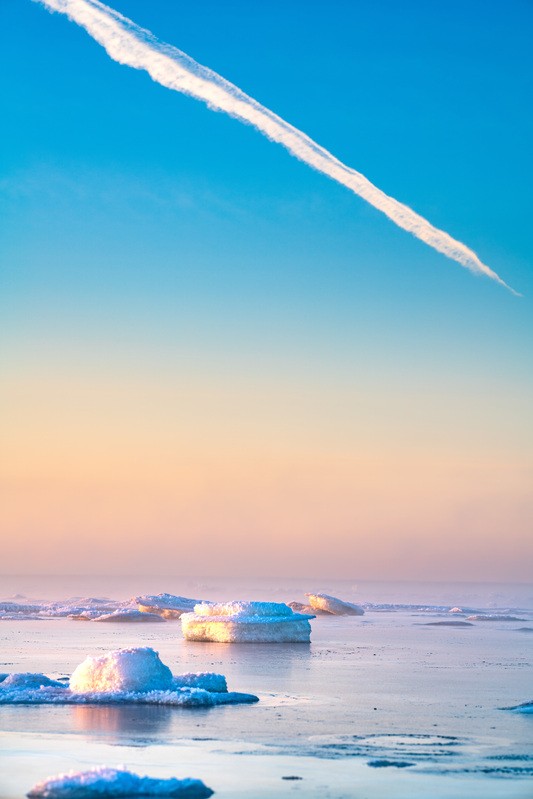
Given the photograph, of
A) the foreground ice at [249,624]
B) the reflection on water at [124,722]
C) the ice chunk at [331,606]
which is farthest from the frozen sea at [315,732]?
the ice chunk at [331,606]

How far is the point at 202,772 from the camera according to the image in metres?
13.3

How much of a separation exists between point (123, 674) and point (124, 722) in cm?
284

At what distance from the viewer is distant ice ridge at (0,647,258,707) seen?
19359 mm

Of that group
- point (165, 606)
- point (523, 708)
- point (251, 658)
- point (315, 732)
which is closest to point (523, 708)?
point (523, 708)

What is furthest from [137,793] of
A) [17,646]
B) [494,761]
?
[17,646]

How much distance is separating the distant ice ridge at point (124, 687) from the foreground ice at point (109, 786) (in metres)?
7.30

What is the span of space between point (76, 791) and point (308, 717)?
7420 mm

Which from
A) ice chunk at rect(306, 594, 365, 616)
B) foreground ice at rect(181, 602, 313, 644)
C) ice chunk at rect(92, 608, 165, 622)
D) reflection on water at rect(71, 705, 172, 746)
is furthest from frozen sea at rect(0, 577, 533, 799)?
ice chunk at rect(306, 594, 365, 616)

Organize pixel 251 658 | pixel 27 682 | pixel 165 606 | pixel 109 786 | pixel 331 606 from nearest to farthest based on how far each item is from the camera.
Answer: pixel 109 786
pixel 27 682
pixel 251 658
pixel 165 606
pixel 331 606

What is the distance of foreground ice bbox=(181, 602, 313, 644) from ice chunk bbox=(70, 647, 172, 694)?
1927 centimetres

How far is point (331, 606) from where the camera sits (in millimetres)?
70125

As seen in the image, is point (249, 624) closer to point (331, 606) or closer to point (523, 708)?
point (523, 708)

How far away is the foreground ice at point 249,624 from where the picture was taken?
39.5 metres

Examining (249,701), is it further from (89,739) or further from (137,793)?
(137,793)
